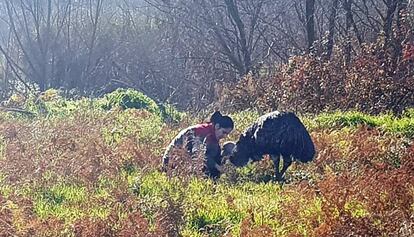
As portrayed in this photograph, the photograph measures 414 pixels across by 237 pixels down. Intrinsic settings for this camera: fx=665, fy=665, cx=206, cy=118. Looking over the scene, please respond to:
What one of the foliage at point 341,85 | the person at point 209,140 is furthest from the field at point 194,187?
the foliage at point 341,85

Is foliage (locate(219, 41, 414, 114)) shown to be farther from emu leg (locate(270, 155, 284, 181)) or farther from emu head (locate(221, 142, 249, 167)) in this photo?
emu head (locate(221, 142, 249, 167))

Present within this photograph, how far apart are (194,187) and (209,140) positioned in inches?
58.9

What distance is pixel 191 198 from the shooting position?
781 cm

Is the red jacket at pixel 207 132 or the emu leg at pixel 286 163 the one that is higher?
the red jacket at pixel 207 132

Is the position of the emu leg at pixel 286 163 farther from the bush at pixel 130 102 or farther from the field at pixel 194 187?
the bush at pixel 130 102

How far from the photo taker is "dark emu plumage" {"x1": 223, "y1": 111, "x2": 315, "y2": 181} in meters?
9.48

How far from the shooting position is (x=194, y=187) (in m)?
8.51

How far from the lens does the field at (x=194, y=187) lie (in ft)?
20.3

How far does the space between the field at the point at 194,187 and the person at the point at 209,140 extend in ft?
0.80

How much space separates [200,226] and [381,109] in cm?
854

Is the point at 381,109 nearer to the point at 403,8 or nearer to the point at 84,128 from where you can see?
the point at 403,8

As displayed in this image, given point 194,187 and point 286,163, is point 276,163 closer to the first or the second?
point 286,163

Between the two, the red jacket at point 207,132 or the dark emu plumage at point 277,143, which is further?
the red jacket at point 207,132

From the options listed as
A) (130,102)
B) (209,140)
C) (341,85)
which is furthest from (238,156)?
(130,102)
